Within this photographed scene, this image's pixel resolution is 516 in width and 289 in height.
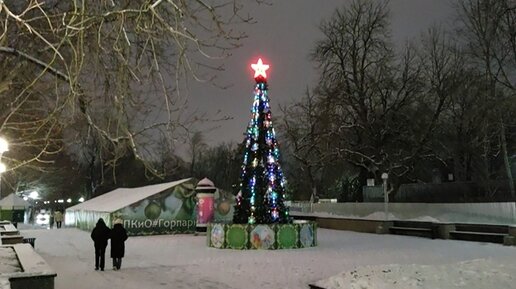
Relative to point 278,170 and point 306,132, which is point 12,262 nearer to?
point 278,170

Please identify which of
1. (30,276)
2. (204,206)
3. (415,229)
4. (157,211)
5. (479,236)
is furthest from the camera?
(157,211)

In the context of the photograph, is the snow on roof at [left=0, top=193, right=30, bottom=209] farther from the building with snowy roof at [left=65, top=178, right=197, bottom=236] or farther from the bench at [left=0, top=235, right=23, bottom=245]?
the bench at [left=0, top=235, right=23, bottom=245]

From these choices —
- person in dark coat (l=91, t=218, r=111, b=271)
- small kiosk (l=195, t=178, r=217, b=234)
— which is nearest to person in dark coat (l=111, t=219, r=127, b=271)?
person in dark coat (l=91, t=218, r=111, b=271)

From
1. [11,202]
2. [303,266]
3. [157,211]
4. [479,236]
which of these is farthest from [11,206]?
[479,236]

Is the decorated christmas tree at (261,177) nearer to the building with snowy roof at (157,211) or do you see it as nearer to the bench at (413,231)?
the bench at (413,231)

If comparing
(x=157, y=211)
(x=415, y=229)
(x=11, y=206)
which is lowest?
(x=415, y=229)

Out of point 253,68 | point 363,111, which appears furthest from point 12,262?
point 363,111

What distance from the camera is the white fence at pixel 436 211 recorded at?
2369cm

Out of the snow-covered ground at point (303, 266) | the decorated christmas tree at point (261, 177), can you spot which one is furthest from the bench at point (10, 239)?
the decorated christmas tree at point (261, 177)

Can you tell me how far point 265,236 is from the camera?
19.9m

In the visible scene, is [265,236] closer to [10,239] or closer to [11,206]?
[10,239]

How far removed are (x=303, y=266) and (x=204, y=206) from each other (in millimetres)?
15420

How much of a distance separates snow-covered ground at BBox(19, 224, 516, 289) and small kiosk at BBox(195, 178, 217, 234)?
6163mm

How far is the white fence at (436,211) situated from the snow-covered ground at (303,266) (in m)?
3.43
